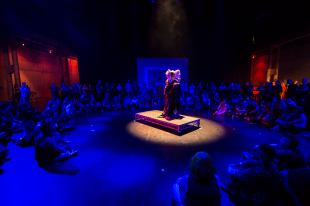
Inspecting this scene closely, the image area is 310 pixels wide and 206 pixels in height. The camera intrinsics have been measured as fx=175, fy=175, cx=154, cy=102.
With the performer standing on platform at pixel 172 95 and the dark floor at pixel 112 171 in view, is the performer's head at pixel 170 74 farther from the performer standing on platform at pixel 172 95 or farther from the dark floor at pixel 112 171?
the dark floor at pixel 112 171

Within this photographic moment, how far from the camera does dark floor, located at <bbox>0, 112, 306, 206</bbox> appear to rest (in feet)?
9.91

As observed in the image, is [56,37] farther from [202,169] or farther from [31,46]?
[202,169]

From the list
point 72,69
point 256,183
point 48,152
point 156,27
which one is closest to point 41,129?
point 48,152

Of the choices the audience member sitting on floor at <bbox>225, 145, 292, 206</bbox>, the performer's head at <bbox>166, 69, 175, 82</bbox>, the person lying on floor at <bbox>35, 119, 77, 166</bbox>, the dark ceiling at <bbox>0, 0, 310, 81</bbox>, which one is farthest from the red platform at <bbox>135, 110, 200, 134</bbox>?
the dark ceiling at <bbox>0, 0, 310, 81</bbox>

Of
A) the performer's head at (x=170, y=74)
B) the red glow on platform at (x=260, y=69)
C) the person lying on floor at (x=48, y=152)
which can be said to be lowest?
the person lying on floor at (x=48, y=152)

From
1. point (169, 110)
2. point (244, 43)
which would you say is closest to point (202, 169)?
point (169, 110)

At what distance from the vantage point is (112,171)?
384cm

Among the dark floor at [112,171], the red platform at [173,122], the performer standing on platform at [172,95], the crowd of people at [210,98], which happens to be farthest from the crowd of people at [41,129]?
the performer standing on platform at [172,95]

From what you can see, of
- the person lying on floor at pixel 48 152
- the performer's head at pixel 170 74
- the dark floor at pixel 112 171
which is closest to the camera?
the dark floor at pixel 112 171

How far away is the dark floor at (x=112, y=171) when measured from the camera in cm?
302

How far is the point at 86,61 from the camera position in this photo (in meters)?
12.4

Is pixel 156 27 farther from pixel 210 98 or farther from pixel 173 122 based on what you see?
pixel 173 122

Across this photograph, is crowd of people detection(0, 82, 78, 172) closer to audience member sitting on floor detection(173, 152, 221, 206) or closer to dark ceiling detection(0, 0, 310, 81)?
audience member sitting on floor detection(173, 152, 221, 206)

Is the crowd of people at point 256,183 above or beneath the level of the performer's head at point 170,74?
beneath
